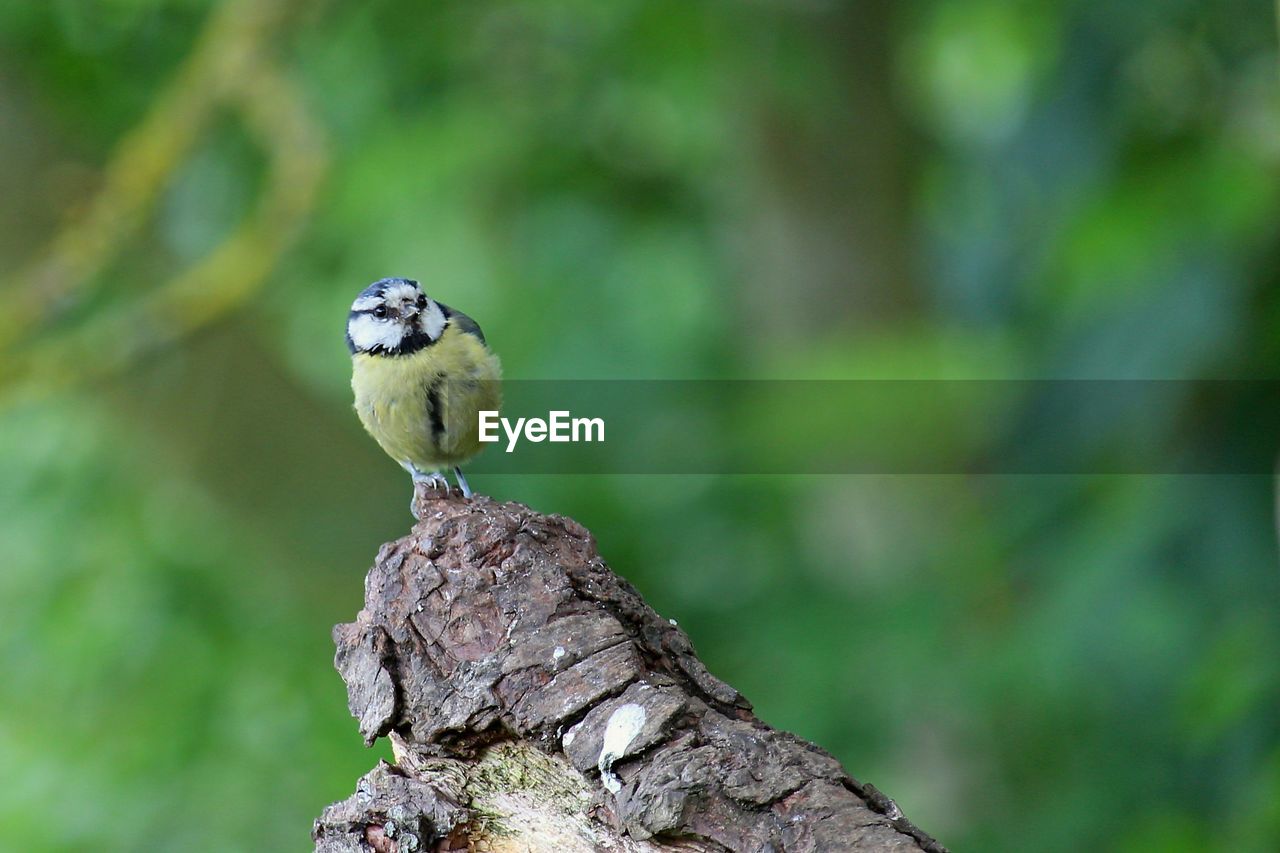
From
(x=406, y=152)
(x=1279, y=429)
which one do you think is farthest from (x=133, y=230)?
(x=1279, y=429)

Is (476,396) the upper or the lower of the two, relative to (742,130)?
lower

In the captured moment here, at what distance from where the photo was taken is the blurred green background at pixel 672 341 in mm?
3834

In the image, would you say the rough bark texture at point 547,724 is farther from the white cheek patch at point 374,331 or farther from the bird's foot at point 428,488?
the white cheek patch at point 374,331

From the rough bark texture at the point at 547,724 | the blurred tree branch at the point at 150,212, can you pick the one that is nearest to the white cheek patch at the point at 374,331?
the rough bark texture at the point at 547,724

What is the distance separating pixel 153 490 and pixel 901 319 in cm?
299

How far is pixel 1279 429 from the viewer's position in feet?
12.1

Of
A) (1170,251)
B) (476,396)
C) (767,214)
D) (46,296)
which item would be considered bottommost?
(476,396)

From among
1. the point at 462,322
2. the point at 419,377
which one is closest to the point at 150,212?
the point at 462,322

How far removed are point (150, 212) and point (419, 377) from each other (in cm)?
272

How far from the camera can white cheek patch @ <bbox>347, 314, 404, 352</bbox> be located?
2389 millimetres

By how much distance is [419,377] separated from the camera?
229 cm

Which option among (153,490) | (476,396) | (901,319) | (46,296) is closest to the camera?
(476,396)

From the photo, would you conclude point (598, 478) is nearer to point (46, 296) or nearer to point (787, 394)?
point (787, 394)

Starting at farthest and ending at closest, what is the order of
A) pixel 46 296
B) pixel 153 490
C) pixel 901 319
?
pixel 901 319, pixel 153 490, pixel 46 296
